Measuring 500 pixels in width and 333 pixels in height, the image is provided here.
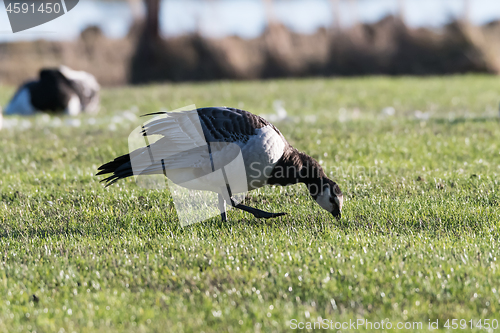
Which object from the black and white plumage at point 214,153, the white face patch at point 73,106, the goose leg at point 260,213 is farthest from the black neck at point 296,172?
the white face patch at point 73,106

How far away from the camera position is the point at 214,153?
454 cm

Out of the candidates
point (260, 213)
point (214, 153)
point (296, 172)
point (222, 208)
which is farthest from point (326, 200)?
point (214, 153)

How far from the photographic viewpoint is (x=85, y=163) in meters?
7.66

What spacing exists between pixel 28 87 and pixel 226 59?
11.9 m

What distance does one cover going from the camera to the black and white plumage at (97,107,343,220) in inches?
179

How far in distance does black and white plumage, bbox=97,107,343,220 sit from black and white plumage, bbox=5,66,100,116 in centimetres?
905

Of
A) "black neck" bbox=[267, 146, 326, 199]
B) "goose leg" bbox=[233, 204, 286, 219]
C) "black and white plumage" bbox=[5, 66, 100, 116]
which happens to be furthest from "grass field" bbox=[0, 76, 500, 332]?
"black and white plumage" bbox=[5, 66, 100, 116]

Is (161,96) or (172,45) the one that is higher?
(172,45)

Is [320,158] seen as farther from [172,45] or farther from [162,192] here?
[172,45]

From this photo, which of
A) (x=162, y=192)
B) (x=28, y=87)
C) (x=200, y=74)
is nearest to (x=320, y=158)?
(x=162, y=192)

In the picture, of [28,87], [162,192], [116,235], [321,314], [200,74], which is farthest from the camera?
[200,74]

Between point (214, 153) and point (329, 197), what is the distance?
4.04 ft

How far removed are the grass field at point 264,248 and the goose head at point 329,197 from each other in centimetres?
11

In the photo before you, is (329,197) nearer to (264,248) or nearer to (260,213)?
(260,213)
